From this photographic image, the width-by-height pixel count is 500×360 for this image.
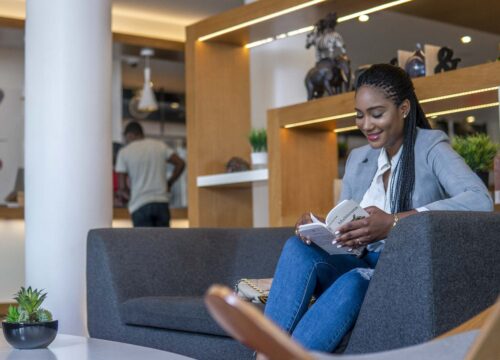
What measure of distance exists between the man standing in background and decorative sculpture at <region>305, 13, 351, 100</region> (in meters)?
2.23

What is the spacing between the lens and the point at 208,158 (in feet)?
16.6

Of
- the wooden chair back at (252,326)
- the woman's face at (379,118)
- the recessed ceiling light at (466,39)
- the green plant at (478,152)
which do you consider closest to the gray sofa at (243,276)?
the woman's face at (379,118)

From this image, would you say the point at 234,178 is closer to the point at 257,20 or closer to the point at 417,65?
the point at 257,20

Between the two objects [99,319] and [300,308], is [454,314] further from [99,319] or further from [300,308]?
[99,319]

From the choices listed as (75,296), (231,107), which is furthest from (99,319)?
(231,107)

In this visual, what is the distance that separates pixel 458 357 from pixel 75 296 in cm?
305

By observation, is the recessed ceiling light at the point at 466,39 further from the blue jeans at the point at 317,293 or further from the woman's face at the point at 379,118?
the blue jeans at the point at 317,293

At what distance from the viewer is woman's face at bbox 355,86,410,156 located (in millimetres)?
2623

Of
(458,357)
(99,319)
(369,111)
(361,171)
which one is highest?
(369,111)

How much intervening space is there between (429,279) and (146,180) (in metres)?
4.50

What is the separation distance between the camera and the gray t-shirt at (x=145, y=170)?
250 inches

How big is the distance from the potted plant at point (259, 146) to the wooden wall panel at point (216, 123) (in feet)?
1.10

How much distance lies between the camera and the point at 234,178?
15.8 feet

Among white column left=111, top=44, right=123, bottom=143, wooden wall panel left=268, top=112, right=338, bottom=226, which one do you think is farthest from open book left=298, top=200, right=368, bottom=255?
white column left=111, top=44, right=123, bottom=143
